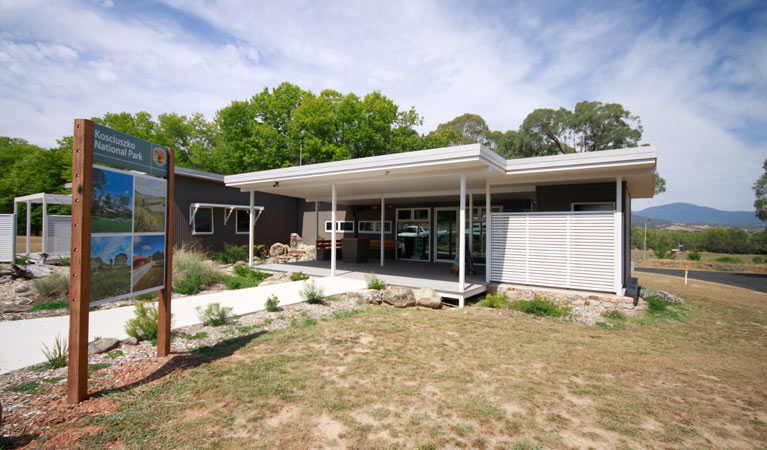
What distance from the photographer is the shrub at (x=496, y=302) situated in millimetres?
7598

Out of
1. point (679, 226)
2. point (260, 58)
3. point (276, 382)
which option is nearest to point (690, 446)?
point (276, 382)

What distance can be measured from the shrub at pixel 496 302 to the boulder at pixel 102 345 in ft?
21.5

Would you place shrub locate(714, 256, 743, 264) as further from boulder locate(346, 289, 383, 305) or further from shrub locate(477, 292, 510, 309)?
boulder locate(346, 289, 383, 305)

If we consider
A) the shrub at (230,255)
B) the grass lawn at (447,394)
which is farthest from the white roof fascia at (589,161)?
the shrub at (230,255)

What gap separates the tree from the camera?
27641 mm

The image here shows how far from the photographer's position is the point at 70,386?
9.46ft

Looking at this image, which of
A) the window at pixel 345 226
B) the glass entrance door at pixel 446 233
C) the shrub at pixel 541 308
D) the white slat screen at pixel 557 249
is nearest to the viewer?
the shrub at pixel 541 308

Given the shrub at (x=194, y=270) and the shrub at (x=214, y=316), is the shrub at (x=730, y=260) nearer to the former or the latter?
the shrub at (x=194, y=270)

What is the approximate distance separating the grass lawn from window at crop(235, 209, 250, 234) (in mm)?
11646

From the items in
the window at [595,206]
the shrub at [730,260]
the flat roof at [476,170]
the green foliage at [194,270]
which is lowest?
the shrub at [730,260]

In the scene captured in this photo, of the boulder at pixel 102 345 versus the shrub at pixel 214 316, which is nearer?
the boulder at pixel 102 345

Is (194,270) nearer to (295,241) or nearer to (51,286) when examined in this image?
(51,286)

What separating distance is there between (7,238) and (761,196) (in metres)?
46.0

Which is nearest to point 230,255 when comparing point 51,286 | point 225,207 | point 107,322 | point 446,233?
point 225,207
